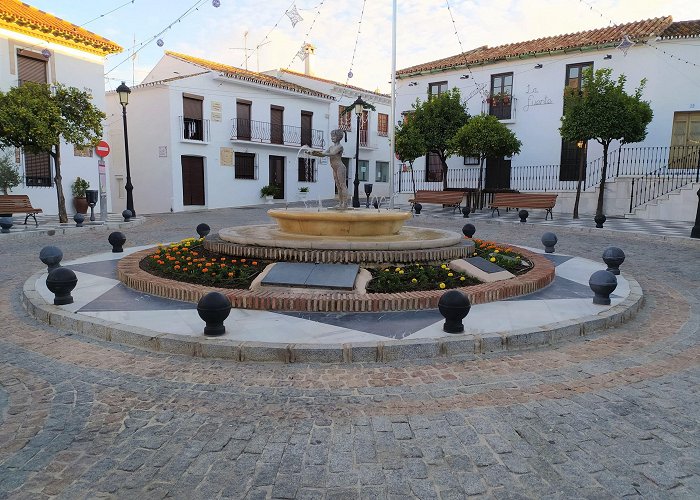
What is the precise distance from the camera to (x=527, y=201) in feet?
61.2

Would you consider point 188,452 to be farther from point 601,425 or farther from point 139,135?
point 139,135

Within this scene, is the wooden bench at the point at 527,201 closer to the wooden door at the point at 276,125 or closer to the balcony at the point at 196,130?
the wooden door at the point at 276,125

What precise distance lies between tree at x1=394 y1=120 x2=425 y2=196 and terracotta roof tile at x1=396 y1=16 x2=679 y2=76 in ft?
13.0

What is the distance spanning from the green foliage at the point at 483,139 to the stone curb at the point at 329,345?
16.1m

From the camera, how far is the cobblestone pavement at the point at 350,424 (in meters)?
2.48

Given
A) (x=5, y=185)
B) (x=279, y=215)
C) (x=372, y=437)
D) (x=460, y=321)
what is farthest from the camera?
(x=5, y=185)

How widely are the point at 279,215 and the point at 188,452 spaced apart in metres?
5.26

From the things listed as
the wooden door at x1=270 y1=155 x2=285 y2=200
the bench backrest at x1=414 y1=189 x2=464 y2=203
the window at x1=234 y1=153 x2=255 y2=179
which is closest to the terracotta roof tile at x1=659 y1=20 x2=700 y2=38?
the bench backrest at x1=414 y1=189 x2=464 y2=203

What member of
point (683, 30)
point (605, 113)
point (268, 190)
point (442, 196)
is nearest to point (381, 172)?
point (268, 190)

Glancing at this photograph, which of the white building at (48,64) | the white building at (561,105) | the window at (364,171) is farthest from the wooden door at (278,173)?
the white building at (48,64)

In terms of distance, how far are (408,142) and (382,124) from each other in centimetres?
1463

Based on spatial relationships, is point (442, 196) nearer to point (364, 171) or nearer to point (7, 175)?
point (364, 171)

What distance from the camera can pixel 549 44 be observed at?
23.3 m

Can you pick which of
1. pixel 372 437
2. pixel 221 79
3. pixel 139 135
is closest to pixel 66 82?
pixel 139 135
